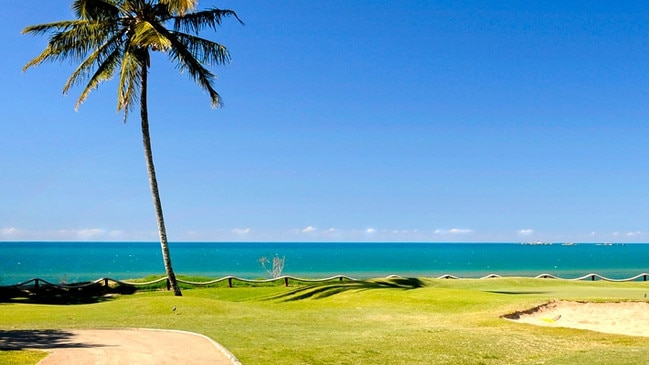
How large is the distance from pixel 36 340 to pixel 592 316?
19441 millimetres

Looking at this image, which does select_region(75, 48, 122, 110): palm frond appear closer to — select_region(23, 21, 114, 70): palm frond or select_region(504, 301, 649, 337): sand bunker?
select_region(23, 21, 114, 70): palm frond

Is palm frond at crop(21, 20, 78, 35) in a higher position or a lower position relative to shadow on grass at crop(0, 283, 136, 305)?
higher

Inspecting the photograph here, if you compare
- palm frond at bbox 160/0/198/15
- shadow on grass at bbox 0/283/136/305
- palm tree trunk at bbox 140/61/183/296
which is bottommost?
shadow on grass at bbox 0/283/136/305

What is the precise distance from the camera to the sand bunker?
20.5 metres

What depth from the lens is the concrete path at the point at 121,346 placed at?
490 inches

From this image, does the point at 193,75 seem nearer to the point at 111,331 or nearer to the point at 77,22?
the point at 77,22

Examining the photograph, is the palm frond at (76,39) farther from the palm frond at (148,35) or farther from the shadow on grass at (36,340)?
the shadow on grass at (36,340)

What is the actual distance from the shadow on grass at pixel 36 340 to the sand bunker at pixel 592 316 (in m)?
14.9

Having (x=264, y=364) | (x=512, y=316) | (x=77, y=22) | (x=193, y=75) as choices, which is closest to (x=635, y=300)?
(x=512, y=316)

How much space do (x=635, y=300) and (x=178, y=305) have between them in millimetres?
18859

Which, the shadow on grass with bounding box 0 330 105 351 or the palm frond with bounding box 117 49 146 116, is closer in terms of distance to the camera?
the shadow on grass with bounding box 0 330 105 351

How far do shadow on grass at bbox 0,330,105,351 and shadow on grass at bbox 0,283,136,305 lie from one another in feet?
52.1

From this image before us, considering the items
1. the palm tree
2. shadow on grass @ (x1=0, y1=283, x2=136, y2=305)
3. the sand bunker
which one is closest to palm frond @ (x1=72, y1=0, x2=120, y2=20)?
the palm tree

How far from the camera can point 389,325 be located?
20.5m
